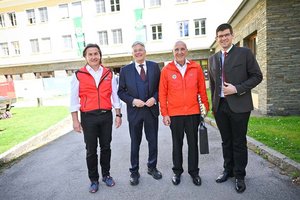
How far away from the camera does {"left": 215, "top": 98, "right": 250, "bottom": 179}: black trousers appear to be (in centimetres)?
348

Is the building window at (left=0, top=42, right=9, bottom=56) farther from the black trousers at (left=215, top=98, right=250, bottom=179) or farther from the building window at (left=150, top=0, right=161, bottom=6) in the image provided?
the black trousers at (left=215, top=98, right=250, bottom=179)

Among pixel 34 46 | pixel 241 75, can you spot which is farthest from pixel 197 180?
pixel 34 46

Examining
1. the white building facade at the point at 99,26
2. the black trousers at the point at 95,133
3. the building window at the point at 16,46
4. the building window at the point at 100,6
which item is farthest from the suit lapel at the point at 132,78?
the building window at the point at 16,46

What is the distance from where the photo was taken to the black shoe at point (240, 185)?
346 centimetres

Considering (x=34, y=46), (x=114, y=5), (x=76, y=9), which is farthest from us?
(x=34, y=46)

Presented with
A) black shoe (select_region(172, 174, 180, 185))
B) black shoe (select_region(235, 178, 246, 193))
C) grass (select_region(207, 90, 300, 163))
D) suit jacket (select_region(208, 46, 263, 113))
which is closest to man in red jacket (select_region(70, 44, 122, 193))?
black shoe (select_region(172, 174, 180, 185))

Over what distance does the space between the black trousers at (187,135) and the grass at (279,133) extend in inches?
69.0

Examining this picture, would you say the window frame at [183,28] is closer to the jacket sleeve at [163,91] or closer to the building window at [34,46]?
the building window at [34,46]

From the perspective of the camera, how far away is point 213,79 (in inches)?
147

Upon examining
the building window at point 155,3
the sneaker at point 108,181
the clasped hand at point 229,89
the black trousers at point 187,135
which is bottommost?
the sneaker at point 108,181

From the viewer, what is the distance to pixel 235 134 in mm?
3523

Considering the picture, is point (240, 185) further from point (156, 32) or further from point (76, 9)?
point (76, 9)

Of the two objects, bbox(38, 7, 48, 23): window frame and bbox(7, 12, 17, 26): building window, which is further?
bbox(7, 12, 17, 26): building window

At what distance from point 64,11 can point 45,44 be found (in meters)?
4.29
